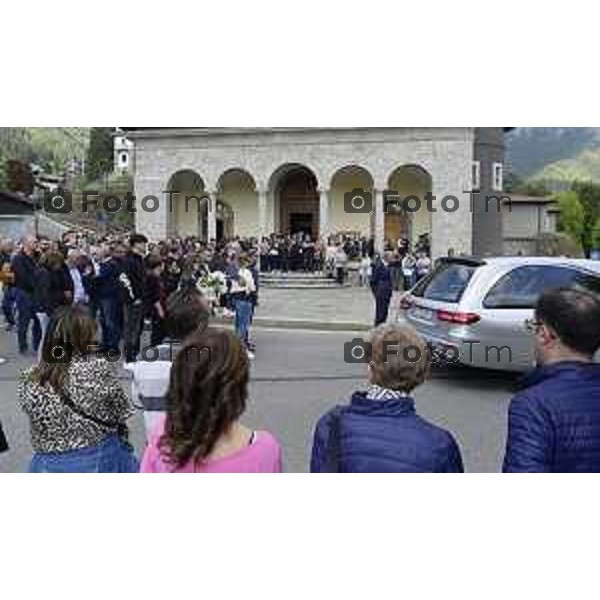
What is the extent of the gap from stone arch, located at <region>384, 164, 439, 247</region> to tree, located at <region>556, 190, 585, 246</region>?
3801 millimetres

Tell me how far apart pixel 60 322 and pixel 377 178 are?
322 inches

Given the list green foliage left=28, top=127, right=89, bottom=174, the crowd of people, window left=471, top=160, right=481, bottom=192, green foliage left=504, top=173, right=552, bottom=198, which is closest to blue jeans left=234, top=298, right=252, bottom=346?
window left=471, top=160, right=481, bottom=192

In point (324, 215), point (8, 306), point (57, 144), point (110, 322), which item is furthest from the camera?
point (8, 306)

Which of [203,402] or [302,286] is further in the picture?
[302,286]

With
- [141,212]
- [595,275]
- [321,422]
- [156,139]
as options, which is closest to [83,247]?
[141,212]

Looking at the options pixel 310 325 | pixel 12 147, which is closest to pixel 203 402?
pixel 12 147

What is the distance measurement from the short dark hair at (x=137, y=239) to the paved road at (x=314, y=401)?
2.01m

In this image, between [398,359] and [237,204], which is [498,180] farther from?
[398,359]

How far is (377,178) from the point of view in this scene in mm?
11250

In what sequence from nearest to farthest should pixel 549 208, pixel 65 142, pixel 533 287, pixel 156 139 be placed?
pixel 65 142 → pixel 156 139 → pixel 533 287 → pixel 549 208

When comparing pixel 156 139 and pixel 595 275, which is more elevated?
pixel 156 139

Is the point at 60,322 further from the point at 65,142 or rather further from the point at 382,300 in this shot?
the point at 382,300

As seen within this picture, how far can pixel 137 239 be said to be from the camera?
9.72 m

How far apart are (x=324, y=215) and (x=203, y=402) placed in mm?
10068
